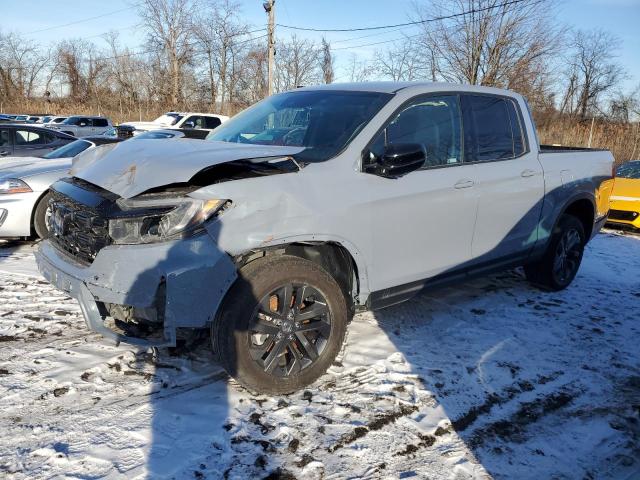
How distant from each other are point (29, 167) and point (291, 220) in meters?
5.01

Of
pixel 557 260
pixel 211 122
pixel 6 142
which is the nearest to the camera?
pixel 557 260

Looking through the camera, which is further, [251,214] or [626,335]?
[626,335]

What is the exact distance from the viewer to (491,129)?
4254 millimetres

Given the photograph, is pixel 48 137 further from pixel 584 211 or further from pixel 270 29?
pixel 270 29

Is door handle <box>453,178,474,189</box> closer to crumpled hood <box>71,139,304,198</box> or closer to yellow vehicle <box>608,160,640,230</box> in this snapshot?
crumpled hood <box>71,139,304,198</box>

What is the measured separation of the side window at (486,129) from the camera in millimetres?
4039

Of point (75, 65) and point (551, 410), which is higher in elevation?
point (75, 65)

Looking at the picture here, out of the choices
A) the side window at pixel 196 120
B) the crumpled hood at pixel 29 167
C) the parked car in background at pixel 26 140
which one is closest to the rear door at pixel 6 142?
the parked car in background at pixel 26 140

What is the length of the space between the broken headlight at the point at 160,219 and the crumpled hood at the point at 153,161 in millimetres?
100

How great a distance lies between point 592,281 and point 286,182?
4.59 metres

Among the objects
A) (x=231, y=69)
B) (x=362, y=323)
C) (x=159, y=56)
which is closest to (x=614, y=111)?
(x=231, y=69)

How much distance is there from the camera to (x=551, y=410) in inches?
124

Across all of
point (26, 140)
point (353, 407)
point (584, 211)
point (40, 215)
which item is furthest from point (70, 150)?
point (584, 211)

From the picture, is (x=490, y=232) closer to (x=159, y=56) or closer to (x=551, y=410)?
(x=551, y=410)
